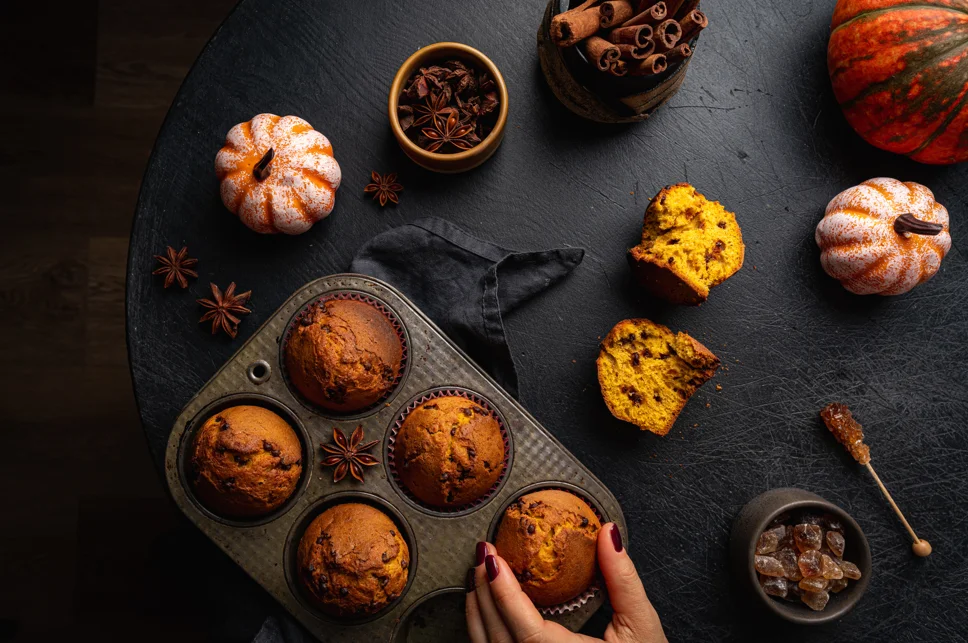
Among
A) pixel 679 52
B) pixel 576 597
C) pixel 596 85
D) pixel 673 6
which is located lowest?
pixel 576 597

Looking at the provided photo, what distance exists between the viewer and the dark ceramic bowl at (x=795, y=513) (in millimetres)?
2412

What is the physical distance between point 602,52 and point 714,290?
1.09 m

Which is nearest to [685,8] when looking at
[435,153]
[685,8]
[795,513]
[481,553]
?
[685,8]

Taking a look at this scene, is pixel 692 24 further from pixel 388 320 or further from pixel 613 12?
pixel 388 320

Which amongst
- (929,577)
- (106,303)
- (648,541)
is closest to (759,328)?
(648,541)

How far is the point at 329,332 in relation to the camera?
2.35 m

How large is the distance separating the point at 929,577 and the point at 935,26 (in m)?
2.16

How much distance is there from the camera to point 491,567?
91.2 inches

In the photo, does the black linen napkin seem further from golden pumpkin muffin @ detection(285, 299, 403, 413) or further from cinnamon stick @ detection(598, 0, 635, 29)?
cinnamon stick @ detection(598, 0, 635, 29)

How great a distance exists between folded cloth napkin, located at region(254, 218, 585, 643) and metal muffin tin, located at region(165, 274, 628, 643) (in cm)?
21

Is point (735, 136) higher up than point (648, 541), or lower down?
higher up

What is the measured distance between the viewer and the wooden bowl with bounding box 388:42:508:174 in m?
2.52

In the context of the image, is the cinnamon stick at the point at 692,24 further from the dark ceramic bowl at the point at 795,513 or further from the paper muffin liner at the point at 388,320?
the dark ceramic bowl at the point at 795,513

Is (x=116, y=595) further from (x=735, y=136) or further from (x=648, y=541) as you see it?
(x=735, y=136)
